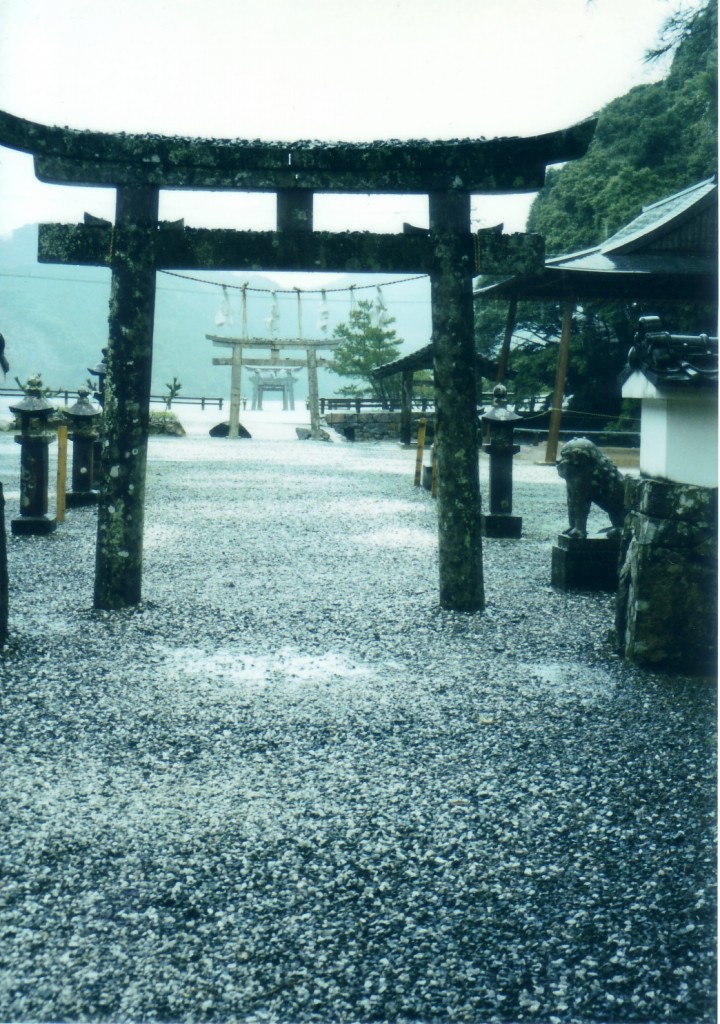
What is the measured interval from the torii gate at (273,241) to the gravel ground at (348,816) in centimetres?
93

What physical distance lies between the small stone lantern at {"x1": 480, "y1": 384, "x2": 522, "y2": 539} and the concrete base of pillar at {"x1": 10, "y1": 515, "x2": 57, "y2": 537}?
439cm

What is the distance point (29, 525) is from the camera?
8820 mm

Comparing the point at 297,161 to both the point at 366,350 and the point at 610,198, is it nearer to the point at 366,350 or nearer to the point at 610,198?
the point at 610,198

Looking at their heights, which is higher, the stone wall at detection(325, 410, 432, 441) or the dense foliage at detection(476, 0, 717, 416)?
the dense foliage at detection(476, 0, 717, 416)

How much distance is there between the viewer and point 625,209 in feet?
69.9

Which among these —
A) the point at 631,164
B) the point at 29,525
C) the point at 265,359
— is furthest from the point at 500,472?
the point at 265,359

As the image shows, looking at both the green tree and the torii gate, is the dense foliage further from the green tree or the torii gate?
the torii gate

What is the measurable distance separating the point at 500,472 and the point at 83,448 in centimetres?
512

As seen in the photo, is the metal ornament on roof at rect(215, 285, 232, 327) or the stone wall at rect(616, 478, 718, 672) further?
the metal ornament on roof at rect(215, 285, 232, 327)

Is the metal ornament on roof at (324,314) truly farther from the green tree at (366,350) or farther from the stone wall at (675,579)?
the stone wall at (675,579)

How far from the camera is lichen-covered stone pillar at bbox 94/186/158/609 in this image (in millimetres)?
5445

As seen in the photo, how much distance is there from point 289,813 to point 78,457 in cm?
865

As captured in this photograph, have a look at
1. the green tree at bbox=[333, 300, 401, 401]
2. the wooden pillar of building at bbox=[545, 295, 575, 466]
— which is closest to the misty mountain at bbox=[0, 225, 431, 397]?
the green tree at bbox=[333, 300, 401, 401]

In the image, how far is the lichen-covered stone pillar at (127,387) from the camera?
5.45m
